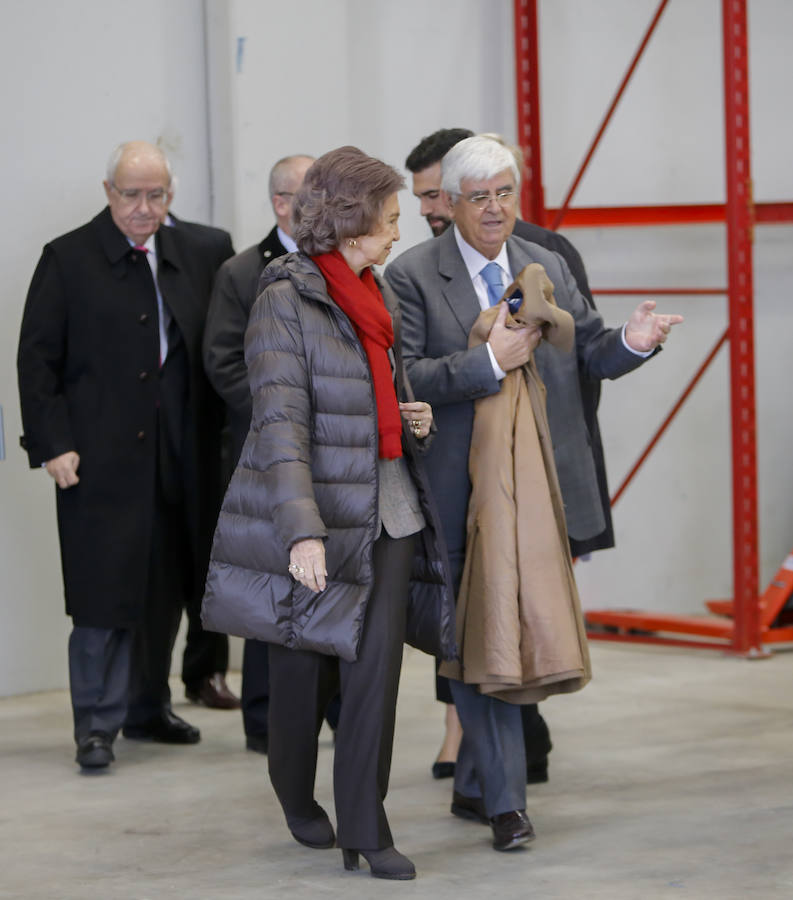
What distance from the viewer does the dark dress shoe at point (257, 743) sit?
418cm

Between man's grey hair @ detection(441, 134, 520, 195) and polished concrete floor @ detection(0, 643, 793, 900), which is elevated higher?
man's grey hair @ detection(441, 134, 520, 195)

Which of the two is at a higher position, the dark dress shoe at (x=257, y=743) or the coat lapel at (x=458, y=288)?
the coat lapel at (x=458, y=288)

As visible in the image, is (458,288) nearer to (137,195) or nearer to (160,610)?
(137,195)

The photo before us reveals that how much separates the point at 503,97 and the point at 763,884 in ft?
12.4

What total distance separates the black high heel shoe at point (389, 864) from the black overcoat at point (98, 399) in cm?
127

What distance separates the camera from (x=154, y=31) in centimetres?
515

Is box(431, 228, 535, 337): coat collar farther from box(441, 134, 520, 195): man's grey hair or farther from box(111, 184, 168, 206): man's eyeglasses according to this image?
box(111, 184, 168, 206): man's eyeglasses

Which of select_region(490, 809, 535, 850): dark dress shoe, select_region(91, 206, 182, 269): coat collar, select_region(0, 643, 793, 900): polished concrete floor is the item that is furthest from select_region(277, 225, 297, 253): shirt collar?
select_region(490, 809, 535, 850): dark dress shoe

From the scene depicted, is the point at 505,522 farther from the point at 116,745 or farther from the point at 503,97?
the point at 503,97

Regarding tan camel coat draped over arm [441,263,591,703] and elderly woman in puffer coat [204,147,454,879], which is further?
tan camel coat draped over arm [441,263,591,703]

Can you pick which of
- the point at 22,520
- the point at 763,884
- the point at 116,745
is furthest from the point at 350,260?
the point at 22,520

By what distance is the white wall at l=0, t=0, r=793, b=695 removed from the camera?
16.3ft

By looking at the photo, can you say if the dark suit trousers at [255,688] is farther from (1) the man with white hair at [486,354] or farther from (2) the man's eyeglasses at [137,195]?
(2) the man's eyeglasses at [137,195]

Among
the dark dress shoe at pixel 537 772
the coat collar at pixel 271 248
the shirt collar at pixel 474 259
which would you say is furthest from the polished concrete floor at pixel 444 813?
the coat collar at pixel 271 248
